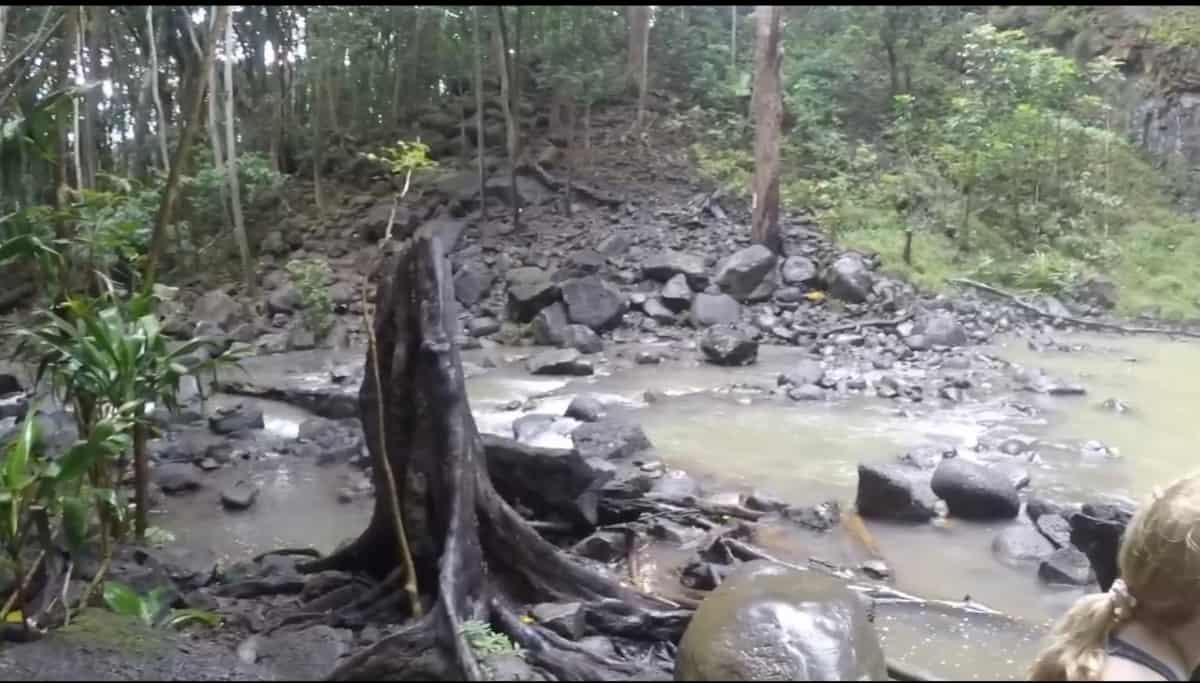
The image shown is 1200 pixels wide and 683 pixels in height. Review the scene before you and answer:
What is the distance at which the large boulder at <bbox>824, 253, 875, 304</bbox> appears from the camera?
22.6ft

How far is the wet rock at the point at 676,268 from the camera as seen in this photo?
691 cm

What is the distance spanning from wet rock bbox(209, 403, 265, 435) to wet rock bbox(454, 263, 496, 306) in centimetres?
274

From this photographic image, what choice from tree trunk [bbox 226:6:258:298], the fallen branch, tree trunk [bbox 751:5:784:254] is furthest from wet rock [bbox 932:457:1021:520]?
tree trunk [bbox 226:6:258:298]

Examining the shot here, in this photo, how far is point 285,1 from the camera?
1.66 m

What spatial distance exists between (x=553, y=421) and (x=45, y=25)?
143 inches

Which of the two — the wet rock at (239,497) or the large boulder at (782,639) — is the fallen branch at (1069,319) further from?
the large boulder at (782,639)

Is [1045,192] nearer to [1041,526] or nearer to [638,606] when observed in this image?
[1041,526]

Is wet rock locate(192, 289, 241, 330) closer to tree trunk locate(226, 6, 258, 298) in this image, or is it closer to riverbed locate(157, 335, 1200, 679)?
tree trunk locate(226, 6, 258, 298)

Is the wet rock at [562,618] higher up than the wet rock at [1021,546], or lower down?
higher up

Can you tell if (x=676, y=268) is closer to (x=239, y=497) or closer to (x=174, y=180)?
(x=239, y=497)

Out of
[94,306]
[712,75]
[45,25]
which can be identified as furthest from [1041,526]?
Answer: [45,25]

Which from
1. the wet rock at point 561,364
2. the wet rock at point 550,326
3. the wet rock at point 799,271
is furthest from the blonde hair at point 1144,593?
the wet rock at point 799,271

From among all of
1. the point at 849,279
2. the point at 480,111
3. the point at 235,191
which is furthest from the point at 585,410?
the point at 480,111

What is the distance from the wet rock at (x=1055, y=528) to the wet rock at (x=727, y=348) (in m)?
3.86
